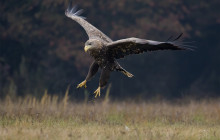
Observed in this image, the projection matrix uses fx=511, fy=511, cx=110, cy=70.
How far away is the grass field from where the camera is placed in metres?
8.08


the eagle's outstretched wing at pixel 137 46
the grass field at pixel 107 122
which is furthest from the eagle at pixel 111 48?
the grass field at pixel 107 122

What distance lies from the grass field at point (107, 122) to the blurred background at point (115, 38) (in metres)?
7.28

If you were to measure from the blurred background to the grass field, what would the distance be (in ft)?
23.9

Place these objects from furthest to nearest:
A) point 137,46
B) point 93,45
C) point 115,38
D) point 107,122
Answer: point 115,38
point 107,122
point 93,45
point 137,46

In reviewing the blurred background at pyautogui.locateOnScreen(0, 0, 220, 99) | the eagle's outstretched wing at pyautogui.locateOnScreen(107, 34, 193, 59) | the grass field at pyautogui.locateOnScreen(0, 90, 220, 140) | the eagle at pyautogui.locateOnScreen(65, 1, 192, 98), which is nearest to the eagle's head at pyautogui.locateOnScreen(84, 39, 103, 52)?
the eagle at pyautogui.locateOnScreen(65, 1, 192, 98)

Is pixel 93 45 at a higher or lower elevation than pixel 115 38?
lower

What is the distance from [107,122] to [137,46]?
190cm

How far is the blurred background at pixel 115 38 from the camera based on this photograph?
2036 centimetres

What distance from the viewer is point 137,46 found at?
937 cm

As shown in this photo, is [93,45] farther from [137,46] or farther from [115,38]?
[115,38]

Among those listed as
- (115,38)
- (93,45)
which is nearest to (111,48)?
(93,45)

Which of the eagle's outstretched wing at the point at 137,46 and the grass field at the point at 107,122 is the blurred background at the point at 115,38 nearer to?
the grass field at the point at 107,122

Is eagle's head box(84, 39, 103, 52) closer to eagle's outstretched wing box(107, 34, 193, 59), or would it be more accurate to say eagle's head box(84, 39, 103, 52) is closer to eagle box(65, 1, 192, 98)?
eagle box(65, 1, 192, 98)

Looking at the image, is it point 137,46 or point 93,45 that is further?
point 93,45
